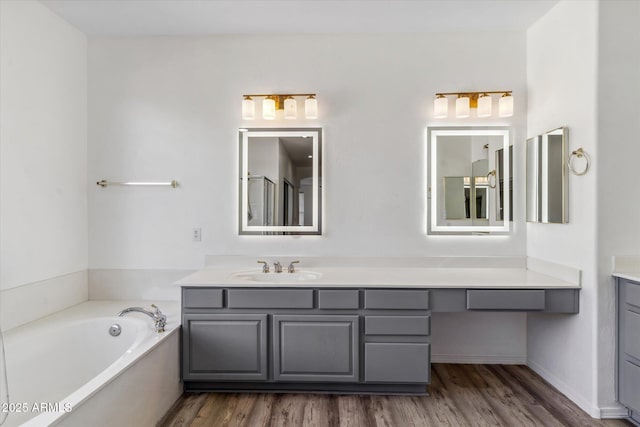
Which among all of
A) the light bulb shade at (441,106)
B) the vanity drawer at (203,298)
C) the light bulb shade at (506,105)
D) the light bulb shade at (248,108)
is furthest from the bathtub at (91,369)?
the light bulb shade at (506,105)

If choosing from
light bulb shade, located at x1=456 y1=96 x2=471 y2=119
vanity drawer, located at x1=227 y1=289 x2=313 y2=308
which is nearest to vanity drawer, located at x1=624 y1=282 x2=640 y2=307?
light bulb shade, located at x1=456 y1=96 x2=471 y2=119

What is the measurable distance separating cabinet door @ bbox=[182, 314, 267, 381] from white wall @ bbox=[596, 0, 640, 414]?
208 cm

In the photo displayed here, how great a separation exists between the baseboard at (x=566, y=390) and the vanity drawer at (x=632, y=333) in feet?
1.37

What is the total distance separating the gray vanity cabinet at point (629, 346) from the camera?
200 cm

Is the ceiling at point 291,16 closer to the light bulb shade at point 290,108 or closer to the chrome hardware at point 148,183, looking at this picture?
the light bulb shade at point 290,108

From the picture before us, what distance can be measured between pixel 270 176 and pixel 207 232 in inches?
27.2

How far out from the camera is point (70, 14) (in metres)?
2.63

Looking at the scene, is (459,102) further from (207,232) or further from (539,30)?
(207,232)

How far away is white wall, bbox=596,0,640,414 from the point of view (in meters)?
2.16

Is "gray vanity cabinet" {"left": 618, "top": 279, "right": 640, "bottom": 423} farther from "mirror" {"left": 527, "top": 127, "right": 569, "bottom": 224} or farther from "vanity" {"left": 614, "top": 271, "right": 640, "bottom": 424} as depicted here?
"mirror" {"left": 527, "top": 127, "right": 569, "bottom": 224}

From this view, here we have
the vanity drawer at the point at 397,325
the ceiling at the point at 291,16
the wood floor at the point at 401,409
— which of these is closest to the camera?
the wood floor at the point at 401,409

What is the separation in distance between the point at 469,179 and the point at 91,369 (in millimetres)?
2978

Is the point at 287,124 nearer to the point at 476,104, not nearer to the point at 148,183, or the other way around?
the point at 148,183

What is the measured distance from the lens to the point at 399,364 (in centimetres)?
234
